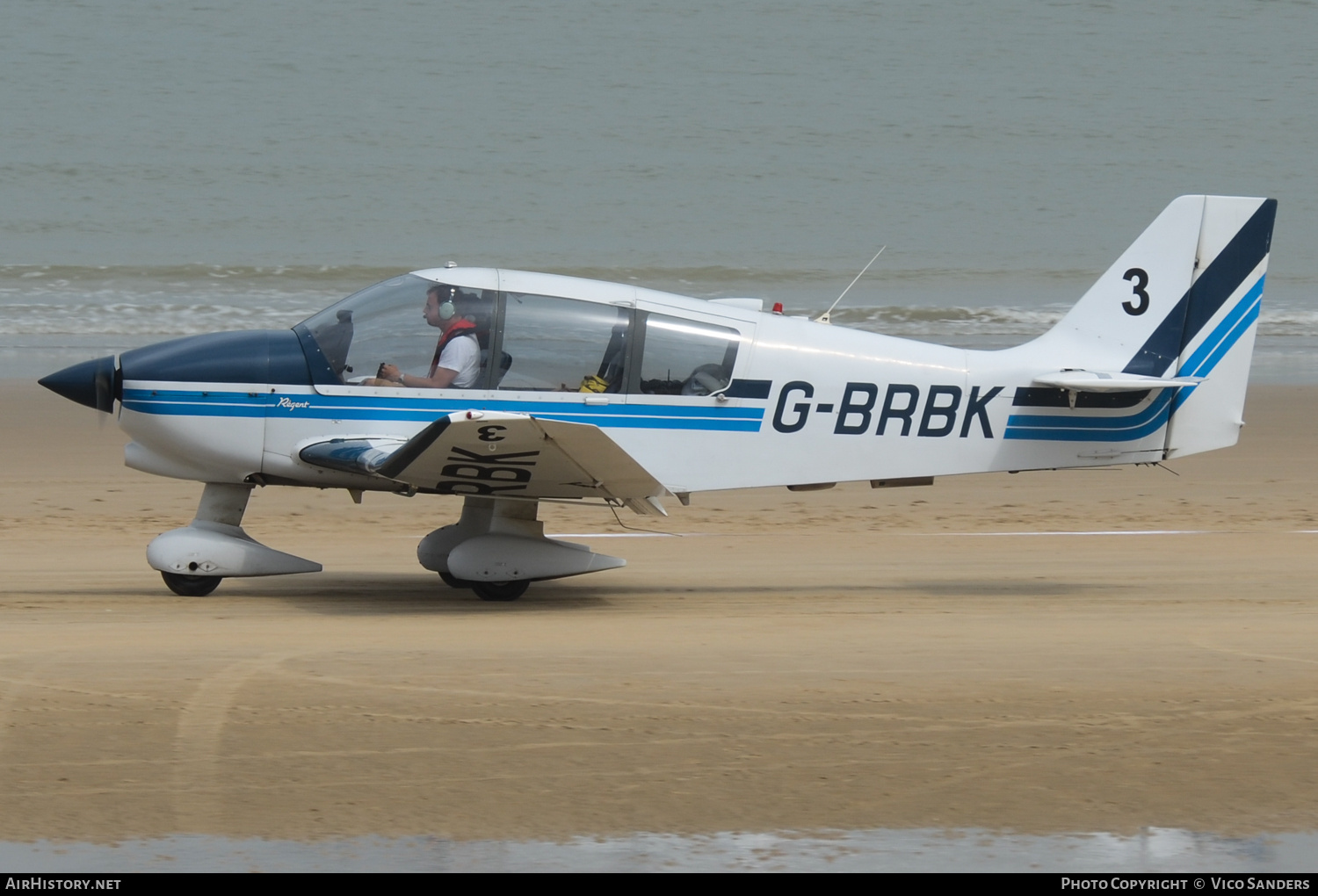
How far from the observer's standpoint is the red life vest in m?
8.23

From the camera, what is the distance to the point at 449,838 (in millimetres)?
4781

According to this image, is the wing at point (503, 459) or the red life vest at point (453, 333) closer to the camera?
the wing at point (503, 459)

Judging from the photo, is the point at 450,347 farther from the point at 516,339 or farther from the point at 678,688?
the point at 678,688

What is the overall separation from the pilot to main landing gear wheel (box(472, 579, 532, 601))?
1207 mm

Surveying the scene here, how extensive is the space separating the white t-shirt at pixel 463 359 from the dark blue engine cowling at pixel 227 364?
781mm

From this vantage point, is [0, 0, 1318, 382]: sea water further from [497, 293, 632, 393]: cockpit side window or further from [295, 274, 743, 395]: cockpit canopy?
[497, 293, 632, 393]: cockpit side window

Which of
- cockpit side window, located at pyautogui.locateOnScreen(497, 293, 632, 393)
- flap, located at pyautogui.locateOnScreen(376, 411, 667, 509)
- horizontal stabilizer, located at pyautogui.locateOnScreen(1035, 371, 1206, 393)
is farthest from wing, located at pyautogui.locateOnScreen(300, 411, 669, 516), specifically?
horizontal stabilizer, located at pyautogui.locateOnScreen(1035, 371, 1206, 393)

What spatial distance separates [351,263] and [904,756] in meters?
28.5

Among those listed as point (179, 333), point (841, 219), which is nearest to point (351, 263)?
point (179, 333)

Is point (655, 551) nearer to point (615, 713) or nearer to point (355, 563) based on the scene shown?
point (355, 563)

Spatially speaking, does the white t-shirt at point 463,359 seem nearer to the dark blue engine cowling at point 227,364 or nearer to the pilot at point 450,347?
the pilot at point 450,347

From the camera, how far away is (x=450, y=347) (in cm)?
825

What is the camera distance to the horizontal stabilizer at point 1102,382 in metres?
8.53

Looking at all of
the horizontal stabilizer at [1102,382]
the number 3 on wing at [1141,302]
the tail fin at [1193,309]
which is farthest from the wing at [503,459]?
the number 3 on wing at [1141,302]
